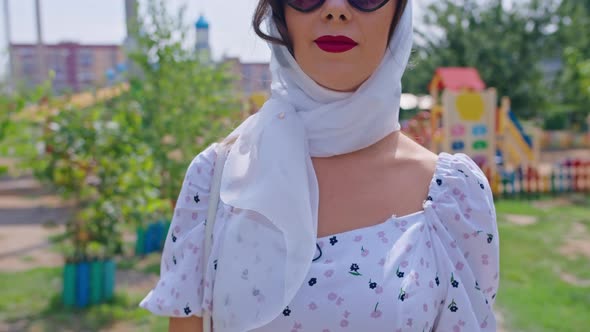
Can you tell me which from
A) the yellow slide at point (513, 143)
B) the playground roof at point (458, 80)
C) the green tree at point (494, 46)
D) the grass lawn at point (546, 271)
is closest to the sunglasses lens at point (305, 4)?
the grass lawn at point (546, 271)

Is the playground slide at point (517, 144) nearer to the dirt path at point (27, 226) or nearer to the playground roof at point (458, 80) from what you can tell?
the playground roof at point (458, 80)

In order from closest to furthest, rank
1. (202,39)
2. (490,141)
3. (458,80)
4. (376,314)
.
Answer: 1. (376,314)
2. (202,39)
3. (490,141)
4. (458,80)

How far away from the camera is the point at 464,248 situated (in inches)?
54.5

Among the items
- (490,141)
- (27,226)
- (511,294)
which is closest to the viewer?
(511,294)

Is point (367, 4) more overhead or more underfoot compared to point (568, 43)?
more underfoot

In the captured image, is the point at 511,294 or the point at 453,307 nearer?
the point at 453,307

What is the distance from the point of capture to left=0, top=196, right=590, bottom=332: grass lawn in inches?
178

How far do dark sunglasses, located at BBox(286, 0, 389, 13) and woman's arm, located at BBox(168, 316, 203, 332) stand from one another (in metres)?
0.67

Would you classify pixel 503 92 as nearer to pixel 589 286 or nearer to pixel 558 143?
pixel 558 143

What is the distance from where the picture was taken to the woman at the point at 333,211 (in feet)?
4.17

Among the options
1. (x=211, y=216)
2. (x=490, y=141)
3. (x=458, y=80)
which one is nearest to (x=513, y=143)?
(x=458, y=80)

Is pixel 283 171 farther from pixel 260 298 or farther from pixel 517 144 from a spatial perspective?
pixel 517 144

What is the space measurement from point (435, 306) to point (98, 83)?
203 inches

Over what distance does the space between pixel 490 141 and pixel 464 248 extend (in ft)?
31.8
